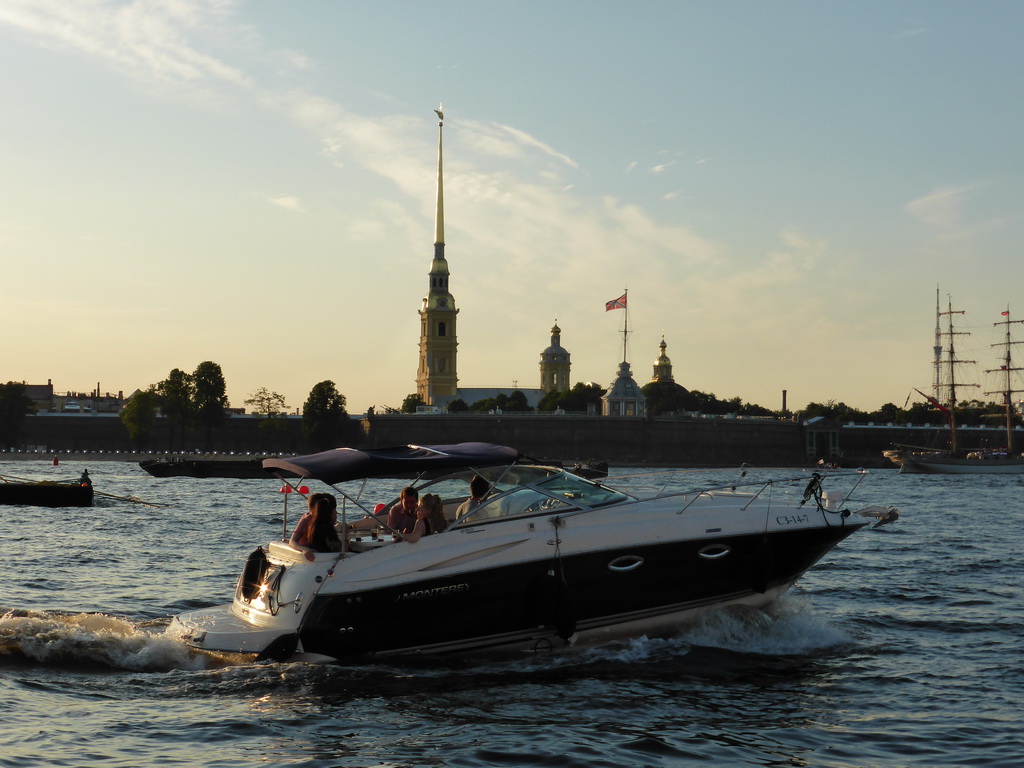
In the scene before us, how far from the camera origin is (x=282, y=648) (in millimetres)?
10812

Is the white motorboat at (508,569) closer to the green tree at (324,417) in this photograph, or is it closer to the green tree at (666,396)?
the green tree at (324,417)

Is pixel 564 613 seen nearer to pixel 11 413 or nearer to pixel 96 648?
pixel 96 648

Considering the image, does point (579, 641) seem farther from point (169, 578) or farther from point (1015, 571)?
point (1015, 571)

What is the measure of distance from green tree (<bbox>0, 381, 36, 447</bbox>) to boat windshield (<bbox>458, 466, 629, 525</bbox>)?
11416 centimetres

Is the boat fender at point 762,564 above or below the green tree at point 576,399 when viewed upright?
→ below

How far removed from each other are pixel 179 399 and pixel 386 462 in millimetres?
102342

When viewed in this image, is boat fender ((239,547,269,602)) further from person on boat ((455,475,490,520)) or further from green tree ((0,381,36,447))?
green tree ((0,381,36,447))

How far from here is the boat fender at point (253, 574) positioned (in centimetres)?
1152

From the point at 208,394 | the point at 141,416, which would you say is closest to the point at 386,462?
the point at 208,394

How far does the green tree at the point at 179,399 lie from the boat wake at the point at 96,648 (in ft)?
329

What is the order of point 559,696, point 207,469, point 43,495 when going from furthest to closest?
point 207,469 < point 43,495 < point 559,696

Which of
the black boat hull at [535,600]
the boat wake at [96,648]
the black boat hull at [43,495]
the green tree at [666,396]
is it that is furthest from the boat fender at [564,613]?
the green tree at [666,396]

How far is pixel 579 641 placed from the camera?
11469mm

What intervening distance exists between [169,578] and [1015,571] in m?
13.4
